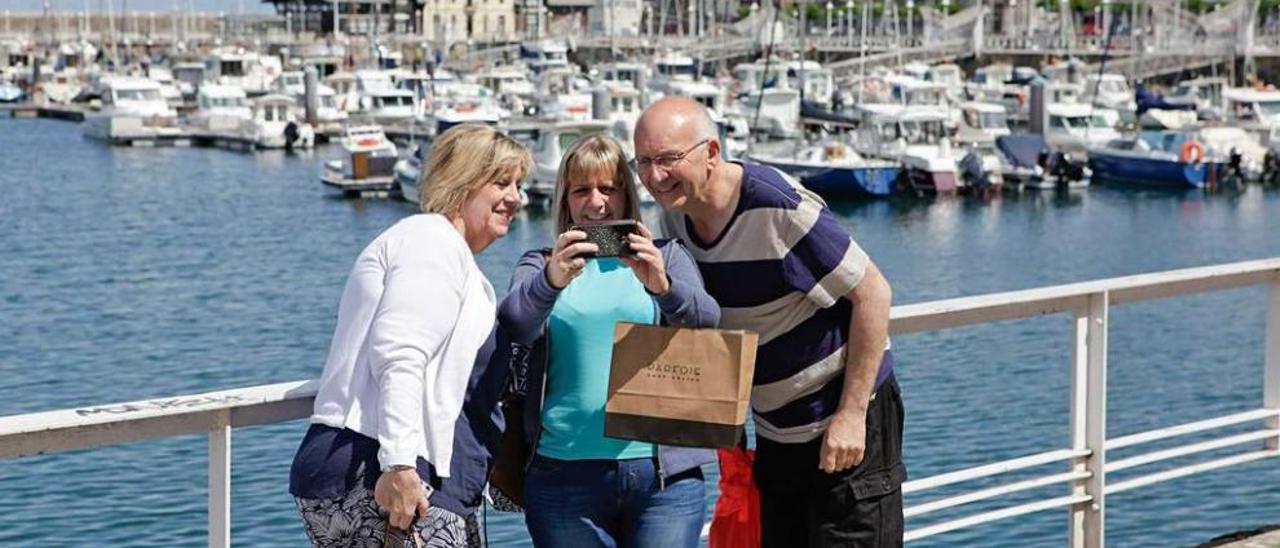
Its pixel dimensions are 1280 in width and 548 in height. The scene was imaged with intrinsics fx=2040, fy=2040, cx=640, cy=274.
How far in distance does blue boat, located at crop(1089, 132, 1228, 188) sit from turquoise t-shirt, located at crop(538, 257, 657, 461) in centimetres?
5336

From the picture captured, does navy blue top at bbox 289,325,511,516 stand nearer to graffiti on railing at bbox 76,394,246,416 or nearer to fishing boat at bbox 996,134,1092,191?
graffiti on railing at bbox 76,394,246,416

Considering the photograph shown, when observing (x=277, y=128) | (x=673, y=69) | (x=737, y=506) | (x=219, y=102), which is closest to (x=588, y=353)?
(x=737, y=506)

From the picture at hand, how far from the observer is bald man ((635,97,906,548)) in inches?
169

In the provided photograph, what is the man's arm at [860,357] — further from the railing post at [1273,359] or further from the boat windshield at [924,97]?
the boat windshield at [924,97]

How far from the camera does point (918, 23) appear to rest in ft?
389

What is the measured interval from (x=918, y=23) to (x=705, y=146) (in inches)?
4579

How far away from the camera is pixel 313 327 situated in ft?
99.2

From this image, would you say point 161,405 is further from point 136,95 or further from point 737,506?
point 136,95

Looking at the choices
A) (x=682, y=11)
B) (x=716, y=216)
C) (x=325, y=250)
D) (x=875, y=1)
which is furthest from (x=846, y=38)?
(x=716, y=216)

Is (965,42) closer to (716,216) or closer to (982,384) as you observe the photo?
(982,384)

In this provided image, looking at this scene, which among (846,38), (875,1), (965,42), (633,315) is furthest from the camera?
(875,1)

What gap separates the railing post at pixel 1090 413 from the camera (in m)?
6.09

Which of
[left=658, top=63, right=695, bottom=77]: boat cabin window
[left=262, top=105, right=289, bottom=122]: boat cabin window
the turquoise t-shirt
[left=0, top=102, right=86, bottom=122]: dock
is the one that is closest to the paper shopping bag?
the turquoise t-shirt

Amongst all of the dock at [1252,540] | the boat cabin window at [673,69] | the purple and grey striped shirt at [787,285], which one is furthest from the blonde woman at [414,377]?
the boat cabin window at [673,69]
